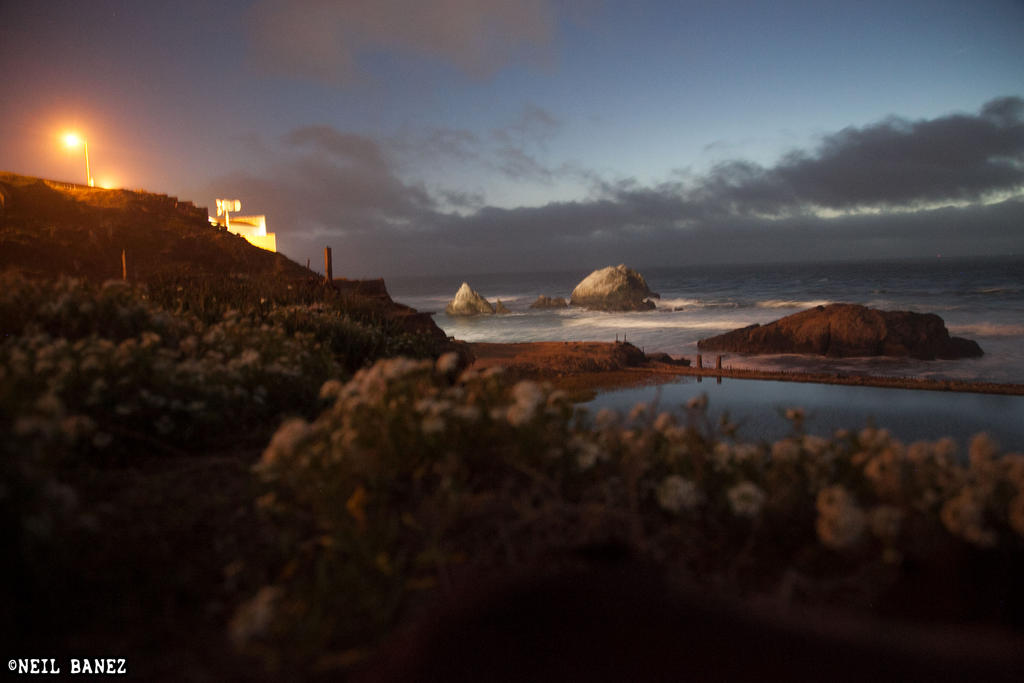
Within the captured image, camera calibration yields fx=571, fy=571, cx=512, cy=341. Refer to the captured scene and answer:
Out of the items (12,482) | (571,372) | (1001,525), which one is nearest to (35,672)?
(12,482)

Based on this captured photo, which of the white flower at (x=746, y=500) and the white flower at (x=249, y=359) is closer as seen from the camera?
the white flower at (x=746, y=500)

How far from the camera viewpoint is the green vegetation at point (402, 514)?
178 cm

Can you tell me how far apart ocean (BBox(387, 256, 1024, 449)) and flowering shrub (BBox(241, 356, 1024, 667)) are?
1.48ft

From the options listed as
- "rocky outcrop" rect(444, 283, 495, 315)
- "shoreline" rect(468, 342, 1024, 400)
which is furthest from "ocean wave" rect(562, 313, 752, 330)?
"shoreline" rect(468, 342, 1024, 400)

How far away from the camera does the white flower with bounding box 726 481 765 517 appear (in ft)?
7.10

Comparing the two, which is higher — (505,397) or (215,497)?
(505,397)

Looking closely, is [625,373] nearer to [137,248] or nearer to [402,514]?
[137,248]

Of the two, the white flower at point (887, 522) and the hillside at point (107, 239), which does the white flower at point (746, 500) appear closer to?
the white flower at point (887, 522)

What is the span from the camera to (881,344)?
22.6m

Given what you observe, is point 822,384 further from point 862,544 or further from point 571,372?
point 862,544

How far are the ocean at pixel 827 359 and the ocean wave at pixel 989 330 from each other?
5cm

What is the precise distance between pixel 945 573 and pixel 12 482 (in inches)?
123

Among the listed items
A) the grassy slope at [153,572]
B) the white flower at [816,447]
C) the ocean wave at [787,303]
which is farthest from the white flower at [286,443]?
the ocean wave at [787,303]

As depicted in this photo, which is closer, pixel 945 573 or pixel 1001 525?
pixel 945 573
